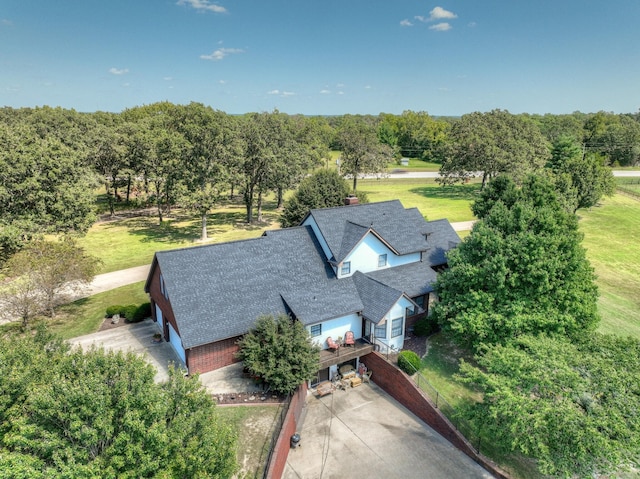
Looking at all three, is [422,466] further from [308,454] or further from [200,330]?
[200,330]

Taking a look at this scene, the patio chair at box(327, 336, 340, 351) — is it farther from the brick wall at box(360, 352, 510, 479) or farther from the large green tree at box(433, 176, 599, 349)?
the large green tree at box(433, 176, 599, 349)

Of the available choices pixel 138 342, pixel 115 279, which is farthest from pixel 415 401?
pixel 115 279

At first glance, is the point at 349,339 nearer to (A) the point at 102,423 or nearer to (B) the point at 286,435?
(B) the point at 286,435

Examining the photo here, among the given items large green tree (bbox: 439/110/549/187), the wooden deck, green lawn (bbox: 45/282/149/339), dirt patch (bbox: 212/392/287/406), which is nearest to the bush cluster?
green lawn (bbox: 45/282/149/339)

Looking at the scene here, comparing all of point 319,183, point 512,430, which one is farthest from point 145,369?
point 319,183

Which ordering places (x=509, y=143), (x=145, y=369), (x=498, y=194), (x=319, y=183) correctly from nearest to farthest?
(x=145, y=369) < (x=498, y=194) < (x=319, y=183) < (x=509, y=143)

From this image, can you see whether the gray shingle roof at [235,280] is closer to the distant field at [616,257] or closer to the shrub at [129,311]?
the shrub at [129,311]

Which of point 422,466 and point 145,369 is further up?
point 145,369
